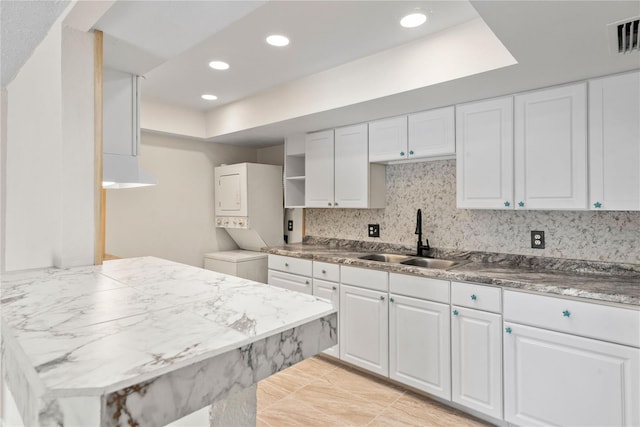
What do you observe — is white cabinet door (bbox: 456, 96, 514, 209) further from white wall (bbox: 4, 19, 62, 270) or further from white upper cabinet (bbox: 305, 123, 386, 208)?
white wall (bbox: 4, 19, 62, 270)

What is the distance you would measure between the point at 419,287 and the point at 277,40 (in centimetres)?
189

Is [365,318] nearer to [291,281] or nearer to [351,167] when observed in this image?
[291,281]

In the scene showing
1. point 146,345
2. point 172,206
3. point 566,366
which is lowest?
point 566,366

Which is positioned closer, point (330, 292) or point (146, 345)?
point (146, 345)

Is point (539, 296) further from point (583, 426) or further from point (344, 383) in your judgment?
point (344, 383)

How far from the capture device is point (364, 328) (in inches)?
108

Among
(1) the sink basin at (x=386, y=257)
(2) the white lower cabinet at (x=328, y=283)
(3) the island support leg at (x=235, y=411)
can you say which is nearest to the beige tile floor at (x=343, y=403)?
(2) the white lower cabinet at (x=328, y=283)

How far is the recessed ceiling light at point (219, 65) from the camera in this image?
2.60 metres

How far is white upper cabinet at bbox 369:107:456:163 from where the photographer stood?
2590mm

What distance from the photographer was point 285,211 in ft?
14.4

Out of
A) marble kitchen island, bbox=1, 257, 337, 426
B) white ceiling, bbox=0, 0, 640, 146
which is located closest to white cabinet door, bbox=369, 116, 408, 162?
white ceiling, bbox=0, 0, 640, 146

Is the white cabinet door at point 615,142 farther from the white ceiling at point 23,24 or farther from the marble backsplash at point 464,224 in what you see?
the white ceiling at point 23,24

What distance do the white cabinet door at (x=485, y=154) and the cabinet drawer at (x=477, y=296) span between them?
0.60 metres

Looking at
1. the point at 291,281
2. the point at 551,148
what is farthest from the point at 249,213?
the point at 551,148
